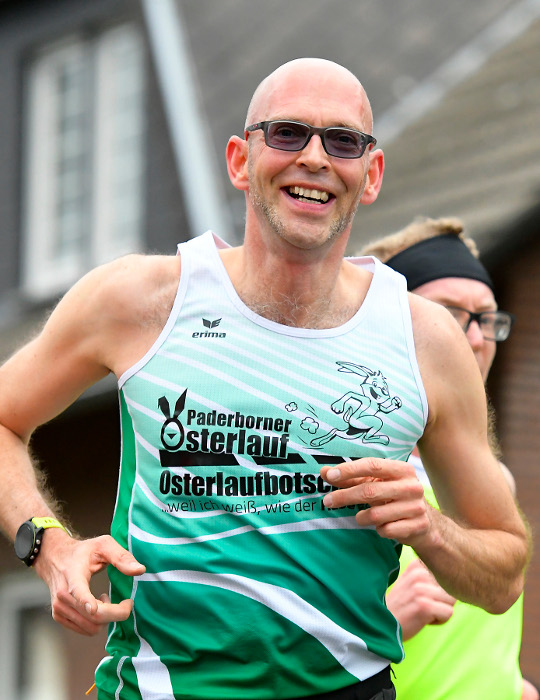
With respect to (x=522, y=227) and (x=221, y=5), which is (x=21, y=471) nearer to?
(x=522, y=227)

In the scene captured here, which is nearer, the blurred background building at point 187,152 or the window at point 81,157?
the blurred background building at point 187,152

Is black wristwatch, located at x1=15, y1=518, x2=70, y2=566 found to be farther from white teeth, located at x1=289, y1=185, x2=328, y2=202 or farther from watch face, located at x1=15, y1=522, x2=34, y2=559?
white teeth, located at x1=289, y1=185, x2=328, y2=202

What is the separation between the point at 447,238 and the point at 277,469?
68.1 inches

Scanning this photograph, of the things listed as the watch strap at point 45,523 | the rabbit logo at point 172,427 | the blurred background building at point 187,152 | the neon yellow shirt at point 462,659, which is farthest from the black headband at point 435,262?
the blurred background building at point 187,152

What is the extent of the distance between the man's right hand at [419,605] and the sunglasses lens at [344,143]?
1.23m

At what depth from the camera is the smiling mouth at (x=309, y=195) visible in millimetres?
3170

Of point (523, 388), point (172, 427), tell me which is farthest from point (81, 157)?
point (172, 427)

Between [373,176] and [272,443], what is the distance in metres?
0.84

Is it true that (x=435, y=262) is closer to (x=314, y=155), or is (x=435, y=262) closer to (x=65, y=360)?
(x=314, y=155)

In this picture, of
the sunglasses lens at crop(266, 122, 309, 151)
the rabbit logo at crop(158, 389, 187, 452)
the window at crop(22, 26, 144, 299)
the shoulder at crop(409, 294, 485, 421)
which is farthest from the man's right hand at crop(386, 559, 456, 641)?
the window at crop(22, 26, 144, 299)

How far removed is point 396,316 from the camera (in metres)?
3.29

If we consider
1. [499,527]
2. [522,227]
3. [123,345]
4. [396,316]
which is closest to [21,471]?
[123,345]

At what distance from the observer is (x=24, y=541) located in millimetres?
3197

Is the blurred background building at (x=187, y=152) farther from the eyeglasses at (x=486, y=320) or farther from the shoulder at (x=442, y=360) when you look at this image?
the shoulder at (x=442, y=360)
